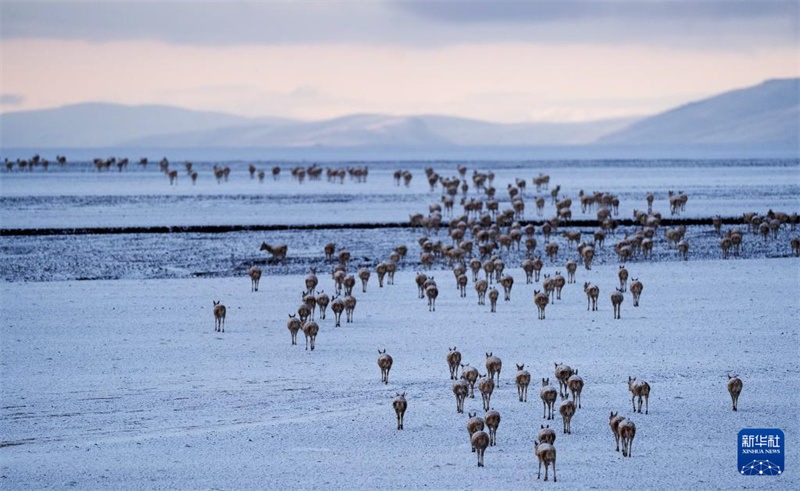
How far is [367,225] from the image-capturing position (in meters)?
39.0

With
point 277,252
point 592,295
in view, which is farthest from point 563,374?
point 277,252

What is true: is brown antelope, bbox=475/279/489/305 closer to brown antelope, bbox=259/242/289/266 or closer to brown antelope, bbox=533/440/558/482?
brown antelope, bbox=259/242/289/266

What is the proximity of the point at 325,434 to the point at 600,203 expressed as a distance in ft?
98.3

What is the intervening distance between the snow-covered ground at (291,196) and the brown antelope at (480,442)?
27948mm

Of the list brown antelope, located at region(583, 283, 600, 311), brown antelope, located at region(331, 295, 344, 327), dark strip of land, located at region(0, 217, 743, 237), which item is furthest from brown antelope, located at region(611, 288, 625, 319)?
dark strip of land, located at region(0, 217, 743, 237)

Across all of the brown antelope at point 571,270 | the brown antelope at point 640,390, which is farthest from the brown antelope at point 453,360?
the brown antelope at point 571,270

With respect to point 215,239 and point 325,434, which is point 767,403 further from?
point 215,239

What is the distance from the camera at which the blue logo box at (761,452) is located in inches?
488

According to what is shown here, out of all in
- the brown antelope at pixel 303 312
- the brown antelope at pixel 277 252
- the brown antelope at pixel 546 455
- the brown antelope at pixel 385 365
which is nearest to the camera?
the brown antelope at pixel 546 455

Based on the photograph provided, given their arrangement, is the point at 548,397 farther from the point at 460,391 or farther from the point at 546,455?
the point at 546,455

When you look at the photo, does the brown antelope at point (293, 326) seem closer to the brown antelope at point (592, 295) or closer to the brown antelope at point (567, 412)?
the brown antelope at point (592, 295)

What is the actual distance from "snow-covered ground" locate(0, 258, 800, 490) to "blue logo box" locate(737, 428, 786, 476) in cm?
18

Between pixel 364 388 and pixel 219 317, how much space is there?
5151 mm

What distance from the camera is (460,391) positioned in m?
14.4
